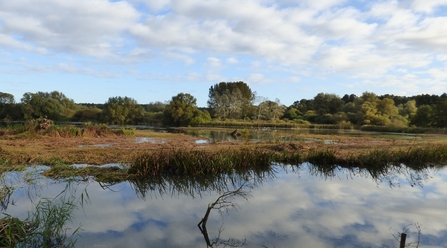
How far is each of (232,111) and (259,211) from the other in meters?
60.3

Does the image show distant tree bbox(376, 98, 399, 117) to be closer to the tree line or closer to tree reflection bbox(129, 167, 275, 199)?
the tree line

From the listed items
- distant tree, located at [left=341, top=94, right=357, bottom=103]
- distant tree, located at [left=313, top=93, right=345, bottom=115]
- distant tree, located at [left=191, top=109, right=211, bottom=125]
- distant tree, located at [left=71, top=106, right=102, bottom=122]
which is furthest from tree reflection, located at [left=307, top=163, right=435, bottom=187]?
distant tree, located at [left=341, top=94, right=357, bottom=103]

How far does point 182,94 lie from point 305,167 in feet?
150

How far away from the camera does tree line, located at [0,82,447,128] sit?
50.6 m

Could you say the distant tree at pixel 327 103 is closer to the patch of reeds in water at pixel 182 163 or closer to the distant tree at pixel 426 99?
the distant tree at pixel 426 99

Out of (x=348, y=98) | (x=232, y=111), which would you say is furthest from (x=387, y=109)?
(x=348, y=98)

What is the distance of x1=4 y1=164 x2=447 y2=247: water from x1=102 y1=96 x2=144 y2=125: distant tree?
47.9 m

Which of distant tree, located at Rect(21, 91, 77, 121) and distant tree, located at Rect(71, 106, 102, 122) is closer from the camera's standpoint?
distant tree, located at Rect(21, 91, 77, 121)

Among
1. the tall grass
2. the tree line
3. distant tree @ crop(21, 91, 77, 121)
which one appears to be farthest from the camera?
distant tree @ crop(21, 91, 77, 121)

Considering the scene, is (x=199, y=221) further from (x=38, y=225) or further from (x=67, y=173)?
(x=67, y=173)

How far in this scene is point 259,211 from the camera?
761cm

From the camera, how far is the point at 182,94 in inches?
2282

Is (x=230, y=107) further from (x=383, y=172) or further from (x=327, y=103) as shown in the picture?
(x=383, y=172)

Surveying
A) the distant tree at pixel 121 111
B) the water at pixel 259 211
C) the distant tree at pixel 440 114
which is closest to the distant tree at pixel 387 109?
the distant tree at pixel 440 114
